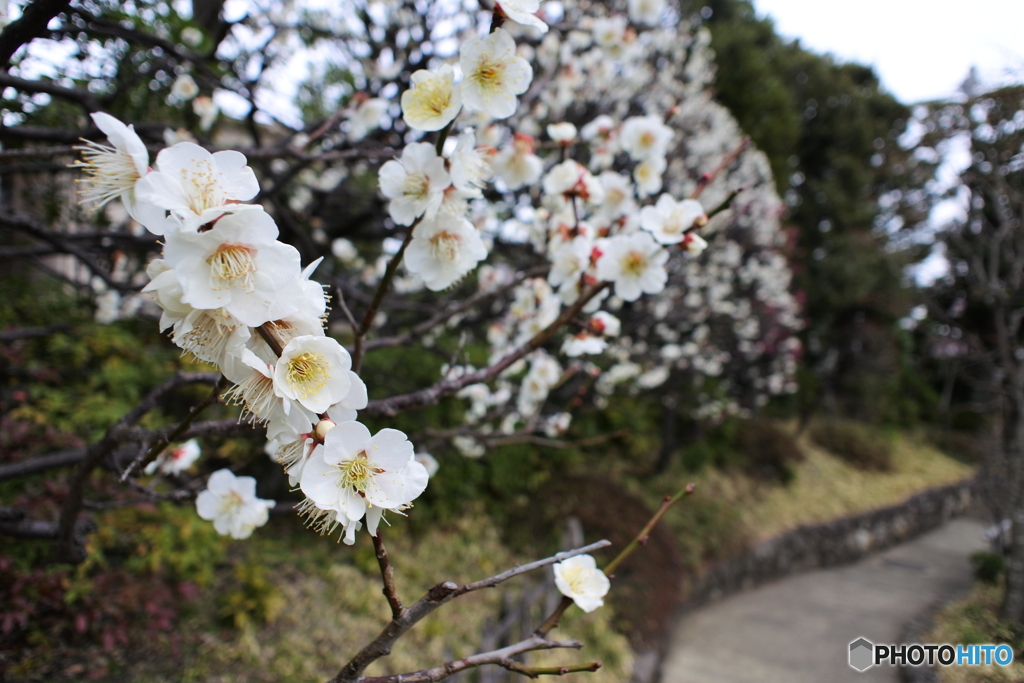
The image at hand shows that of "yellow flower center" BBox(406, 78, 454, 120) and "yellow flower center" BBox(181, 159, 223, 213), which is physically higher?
"yellow flower center" BBox(406, 78, 454, 120)

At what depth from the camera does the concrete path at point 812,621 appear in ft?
13.3

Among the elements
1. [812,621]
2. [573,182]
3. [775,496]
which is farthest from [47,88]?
[775,496]

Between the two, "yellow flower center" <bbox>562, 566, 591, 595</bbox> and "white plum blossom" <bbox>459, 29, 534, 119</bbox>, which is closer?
"white plum blossom" <bbox>459, 29, 534, 119</bbox>

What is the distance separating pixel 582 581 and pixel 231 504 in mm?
961

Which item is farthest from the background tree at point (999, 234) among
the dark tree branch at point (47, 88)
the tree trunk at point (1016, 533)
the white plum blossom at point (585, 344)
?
the dark tree branch at point (47, 88)

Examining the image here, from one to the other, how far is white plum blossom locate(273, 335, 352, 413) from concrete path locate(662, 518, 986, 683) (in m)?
4.24

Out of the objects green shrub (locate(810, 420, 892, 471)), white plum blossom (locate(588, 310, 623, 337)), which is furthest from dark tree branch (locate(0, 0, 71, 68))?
green shrub (locate(810, 420, 892, 471))

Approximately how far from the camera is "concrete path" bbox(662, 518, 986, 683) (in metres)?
4.05

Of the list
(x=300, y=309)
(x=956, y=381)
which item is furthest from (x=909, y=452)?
(x=300, y=309)

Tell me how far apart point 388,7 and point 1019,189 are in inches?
276

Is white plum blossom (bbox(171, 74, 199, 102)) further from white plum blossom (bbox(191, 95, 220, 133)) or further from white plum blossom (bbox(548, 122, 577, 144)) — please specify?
white plum blossom (bbox(548, 122, 577, 144))

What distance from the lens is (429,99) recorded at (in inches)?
38.5

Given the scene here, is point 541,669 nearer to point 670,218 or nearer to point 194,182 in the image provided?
point 194,182

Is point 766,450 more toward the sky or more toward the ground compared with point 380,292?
more toward the ground
